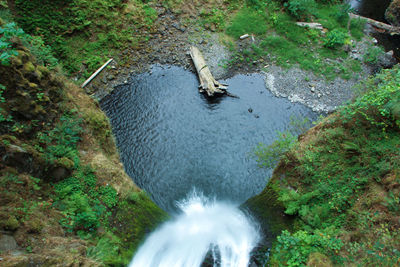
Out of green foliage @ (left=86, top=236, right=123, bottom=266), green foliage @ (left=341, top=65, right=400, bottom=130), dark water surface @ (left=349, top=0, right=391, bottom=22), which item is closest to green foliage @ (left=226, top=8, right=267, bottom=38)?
dark water surface @ (left=349, top=0, right=391, bottom=22)

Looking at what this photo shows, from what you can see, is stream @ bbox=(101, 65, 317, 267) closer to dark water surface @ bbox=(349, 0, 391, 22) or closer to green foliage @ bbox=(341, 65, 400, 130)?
green foliage @ bbox=(341, 65, 400, 130)

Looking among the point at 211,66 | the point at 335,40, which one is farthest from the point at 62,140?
the point at 335,40

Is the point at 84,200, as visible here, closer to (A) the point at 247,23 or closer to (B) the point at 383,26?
(A) the point at 247,23

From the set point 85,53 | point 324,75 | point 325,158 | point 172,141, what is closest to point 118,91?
point 85,53

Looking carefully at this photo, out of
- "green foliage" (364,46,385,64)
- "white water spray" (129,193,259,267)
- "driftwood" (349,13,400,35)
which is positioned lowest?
"white water spray" (129,193,259,267)

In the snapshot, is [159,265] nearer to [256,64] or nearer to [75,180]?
[75,180]
